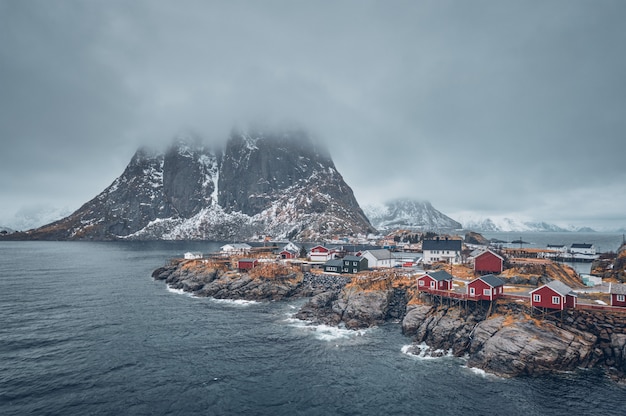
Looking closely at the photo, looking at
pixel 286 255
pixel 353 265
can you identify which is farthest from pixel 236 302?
pixel 286 255

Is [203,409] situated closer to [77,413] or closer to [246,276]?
[77,413]

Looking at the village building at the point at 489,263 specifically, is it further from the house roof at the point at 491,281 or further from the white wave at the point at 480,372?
the white wave at the point at 480,372

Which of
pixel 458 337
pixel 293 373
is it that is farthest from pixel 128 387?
pixel 458 337

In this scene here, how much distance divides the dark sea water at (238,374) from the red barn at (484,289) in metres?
12.9

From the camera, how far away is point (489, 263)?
250ft

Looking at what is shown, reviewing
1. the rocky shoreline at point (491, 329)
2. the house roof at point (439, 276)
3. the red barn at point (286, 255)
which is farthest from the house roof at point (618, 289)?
the red barn at point (286, 255)

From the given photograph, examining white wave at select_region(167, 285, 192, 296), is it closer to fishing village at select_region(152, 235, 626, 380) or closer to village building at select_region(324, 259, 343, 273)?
fishing village at select_region(152, 235, 626, 380)

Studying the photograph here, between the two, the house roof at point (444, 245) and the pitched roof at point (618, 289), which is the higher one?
the house roof at point (444, 245)

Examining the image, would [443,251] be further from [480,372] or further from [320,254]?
[480,372]

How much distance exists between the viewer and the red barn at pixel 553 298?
4975cm

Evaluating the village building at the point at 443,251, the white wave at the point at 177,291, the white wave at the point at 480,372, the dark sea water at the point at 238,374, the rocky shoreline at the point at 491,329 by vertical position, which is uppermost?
the village building at the point at 443,251

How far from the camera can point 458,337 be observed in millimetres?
52094

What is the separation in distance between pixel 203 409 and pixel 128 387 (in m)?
10.6

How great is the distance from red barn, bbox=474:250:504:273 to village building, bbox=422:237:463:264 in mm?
23179
